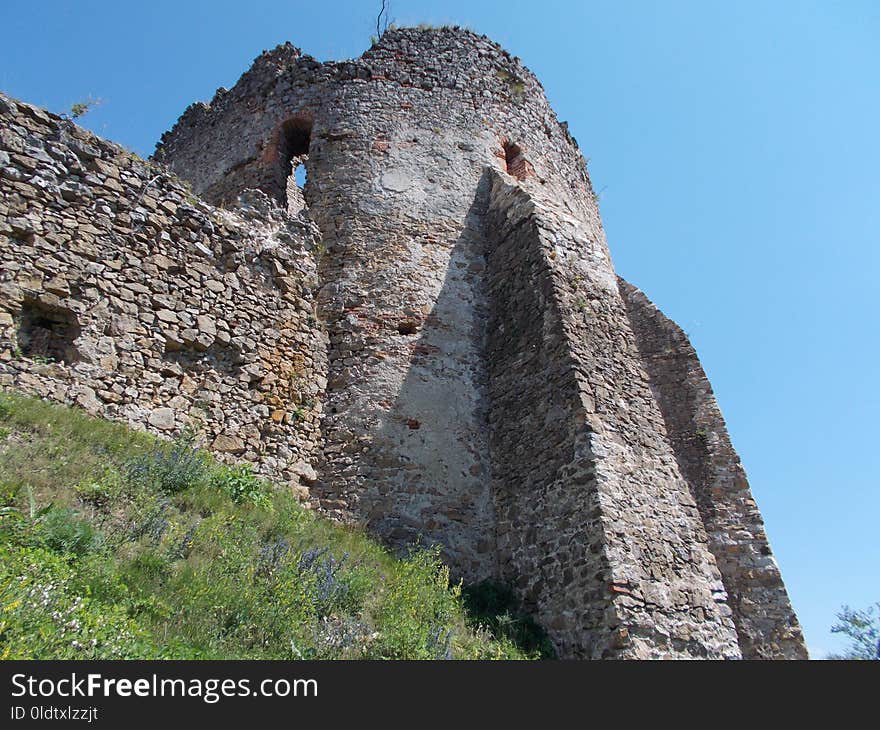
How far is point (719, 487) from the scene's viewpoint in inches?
345

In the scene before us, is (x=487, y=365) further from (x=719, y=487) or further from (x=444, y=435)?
(x=719, y=487)

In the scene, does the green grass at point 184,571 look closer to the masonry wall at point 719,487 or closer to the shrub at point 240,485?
the shrub at point 240,485

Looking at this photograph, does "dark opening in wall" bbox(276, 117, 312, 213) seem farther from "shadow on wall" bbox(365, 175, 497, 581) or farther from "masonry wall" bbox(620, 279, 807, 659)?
"masonry wall" bbox(620, 279, 807, 659)

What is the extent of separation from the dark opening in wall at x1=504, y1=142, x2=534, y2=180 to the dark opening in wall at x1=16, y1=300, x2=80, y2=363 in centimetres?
705

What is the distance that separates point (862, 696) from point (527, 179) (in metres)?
8.38

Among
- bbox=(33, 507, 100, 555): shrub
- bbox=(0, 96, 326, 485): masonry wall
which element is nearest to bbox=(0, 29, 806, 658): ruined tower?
bbox=(0, 96, 326, 485): masonry wall

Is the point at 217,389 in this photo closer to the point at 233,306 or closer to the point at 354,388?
the point at 233,306

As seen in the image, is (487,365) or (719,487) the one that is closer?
(487,365)

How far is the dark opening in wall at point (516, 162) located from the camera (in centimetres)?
1033

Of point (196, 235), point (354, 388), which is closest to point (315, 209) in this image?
point (196, 235)

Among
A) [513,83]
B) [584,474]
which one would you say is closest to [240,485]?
[584,474]

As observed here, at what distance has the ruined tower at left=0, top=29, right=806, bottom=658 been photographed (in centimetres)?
610

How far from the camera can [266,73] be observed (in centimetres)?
1091

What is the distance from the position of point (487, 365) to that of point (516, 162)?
4.19m
